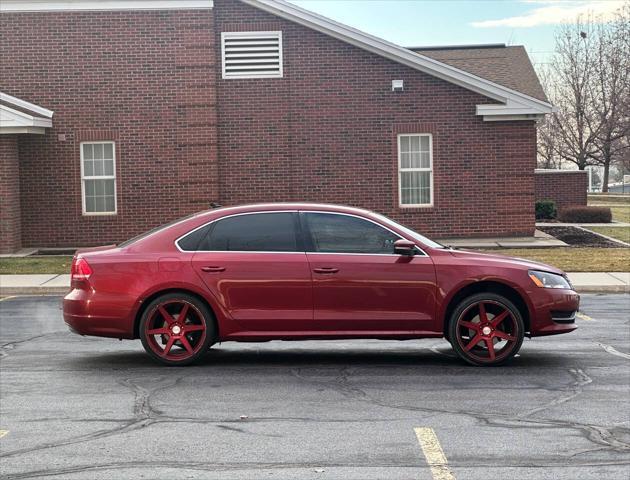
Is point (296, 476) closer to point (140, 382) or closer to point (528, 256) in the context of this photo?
point (140, 382)

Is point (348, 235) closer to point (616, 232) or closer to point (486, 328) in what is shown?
point (486, 328)

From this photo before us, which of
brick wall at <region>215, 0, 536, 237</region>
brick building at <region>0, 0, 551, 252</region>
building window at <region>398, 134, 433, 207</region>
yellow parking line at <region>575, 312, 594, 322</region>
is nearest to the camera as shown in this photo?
yellow parking line at <region>575, 312, 594, 322</region>

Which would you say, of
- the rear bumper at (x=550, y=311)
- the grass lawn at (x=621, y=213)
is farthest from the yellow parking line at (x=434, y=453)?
the grass lawn at (x=621, y=213)

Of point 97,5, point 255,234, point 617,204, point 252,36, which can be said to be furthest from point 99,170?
point 617,204

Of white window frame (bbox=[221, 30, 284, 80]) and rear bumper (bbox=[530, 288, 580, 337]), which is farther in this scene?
white window frame (bbox=[221, 30, 284, 80])

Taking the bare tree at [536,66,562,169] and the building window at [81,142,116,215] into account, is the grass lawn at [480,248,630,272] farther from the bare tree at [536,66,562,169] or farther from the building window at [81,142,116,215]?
the bare tree at [536,66,562,169]

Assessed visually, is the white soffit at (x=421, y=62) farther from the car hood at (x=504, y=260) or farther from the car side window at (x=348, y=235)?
the car side window at (x=348, y=235)

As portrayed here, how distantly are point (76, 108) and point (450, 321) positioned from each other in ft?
51.6

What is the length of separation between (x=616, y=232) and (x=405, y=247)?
18.6 metres

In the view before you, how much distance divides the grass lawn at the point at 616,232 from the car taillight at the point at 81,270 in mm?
17680

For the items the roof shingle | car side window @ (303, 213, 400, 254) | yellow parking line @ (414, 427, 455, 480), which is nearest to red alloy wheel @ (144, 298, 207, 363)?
car side window @ (303, 213, 400, 254)

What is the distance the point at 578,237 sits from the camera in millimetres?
24969

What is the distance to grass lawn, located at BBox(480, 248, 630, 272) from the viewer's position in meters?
18.5

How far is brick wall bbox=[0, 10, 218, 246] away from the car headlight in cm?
1447
